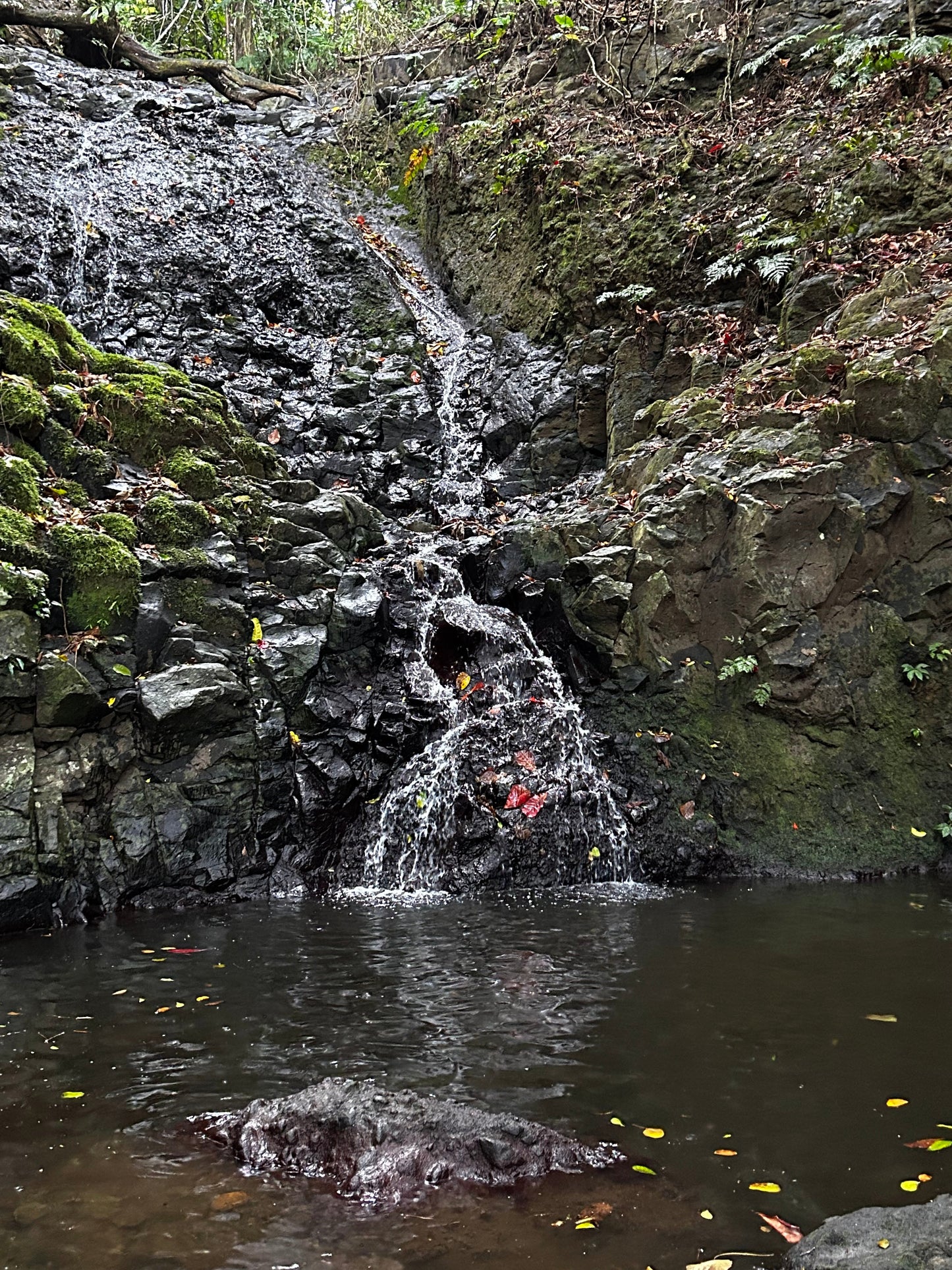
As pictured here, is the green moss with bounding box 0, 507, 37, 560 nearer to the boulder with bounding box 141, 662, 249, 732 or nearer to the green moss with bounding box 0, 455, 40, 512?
the green moss with bounding box 0, 455, 40, 512

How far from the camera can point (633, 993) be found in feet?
14.7

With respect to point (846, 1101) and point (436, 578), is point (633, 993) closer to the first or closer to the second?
point (846, 1101)

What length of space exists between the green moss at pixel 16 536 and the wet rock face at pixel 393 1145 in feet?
17.2

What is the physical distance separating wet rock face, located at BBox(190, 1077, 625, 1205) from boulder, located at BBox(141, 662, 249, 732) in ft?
13.9

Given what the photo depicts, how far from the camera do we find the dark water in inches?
96.9

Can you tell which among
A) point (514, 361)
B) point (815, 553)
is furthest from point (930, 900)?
point (514, 361)

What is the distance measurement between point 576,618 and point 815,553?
2.34 m

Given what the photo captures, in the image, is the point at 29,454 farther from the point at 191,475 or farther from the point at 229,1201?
the point at 229,1201

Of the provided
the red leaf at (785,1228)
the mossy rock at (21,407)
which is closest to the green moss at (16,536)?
the mossy rock at (21,407)

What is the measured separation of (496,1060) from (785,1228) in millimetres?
1508

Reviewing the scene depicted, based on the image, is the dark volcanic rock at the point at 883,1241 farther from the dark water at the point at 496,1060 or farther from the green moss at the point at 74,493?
the green moss at the point at 74,493

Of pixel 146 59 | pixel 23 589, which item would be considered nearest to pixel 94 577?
pixel 23 589

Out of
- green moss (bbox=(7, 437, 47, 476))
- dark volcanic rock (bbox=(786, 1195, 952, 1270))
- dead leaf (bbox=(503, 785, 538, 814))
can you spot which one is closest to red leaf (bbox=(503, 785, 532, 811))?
dead leaf (bbox=(503, 785, 538, 814))

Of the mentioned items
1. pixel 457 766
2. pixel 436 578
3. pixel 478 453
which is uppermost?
pixel 478 453
